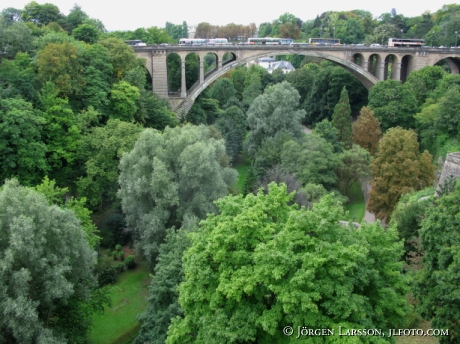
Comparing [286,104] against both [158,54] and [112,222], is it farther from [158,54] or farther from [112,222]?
[112,222]

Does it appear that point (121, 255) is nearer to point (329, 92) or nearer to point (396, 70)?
point (329, 92)

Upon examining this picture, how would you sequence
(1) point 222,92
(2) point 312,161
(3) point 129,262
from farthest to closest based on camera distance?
(1) point 222,92
(2) point 312,161
(3) point 129,262

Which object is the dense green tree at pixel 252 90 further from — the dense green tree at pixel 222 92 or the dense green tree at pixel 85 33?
the dense green tree at pixel 85 33

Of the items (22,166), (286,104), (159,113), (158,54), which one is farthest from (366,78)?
(22,166)

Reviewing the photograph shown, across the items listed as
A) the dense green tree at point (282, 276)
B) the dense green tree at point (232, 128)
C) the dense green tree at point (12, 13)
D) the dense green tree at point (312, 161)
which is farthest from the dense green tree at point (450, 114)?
the dense green tree at point (12, 13)

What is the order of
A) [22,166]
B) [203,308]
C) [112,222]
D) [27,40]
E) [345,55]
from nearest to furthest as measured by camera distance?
[203,308] → [22,166] → [112,222] → [27,40] → [345,55]

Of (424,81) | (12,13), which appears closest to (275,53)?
(424,81)

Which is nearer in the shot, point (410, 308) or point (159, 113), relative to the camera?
point (410, 308)

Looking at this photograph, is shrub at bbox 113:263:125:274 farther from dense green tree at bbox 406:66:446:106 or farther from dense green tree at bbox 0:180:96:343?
dense green tree at bbox 406:66:446:106
